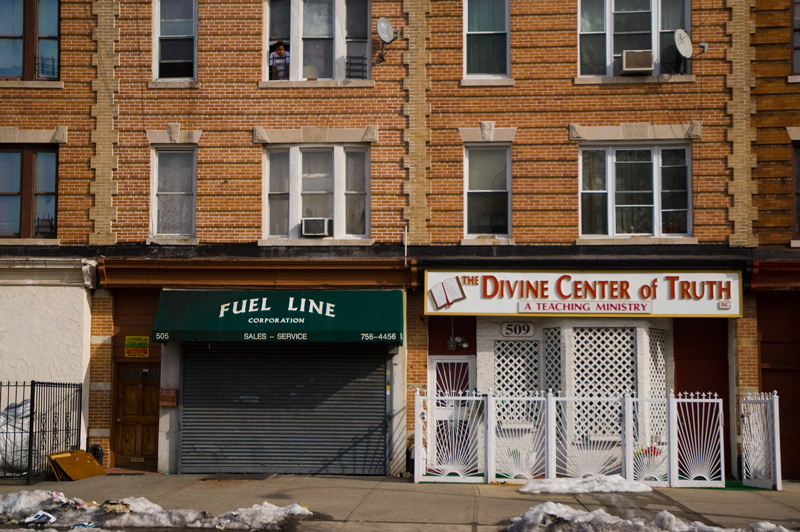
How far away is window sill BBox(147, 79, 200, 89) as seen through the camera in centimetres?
1798

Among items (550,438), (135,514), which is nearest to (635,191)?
(550,438)

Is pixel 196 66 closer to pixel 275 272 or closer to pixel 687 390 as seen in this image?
pixel 275 272

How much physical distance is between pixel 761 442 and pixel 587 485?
350 cm

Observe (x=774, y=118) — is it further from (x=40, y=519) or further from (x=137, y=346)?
(x=40, y=519)

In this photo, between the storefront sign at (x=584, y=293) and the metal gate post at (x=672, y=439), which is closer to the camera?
the metal gate post at (x=672, y=439)

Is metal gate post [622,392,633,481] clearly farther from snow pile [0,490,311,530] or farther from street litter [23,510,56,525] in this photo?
street litter [23,510,56,525]

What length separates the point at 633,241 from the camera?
1731 centimetres

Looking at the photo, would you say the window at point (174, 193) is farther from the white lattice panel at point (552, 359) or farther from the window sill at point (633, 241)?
the window sill at point (633, 241)

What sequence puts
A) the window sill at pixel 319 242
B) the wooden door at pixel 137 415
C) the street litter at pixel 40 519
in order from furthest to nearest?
the wooden door at pixel 137 415
the window sill at pixel 319 242
the street litter at pixel 40 519

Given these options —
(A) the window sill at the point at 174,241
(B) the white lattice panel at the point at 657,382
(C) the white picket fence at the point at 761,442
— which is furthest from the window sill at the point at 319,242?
(C) the white picket fence at the point at 761,442

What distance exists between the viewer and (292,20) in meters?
18.1

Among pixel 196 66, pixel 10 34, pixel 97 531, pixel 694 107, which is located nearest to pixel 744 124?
pixel 694 107

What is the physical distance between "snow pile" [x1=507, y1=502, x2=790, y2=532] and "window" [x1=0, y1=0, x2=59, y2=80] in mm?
12846

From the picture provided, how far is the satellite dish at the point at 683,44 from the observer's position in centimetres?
1709
